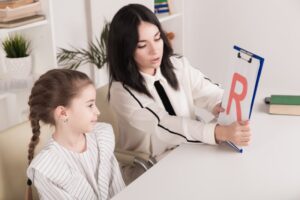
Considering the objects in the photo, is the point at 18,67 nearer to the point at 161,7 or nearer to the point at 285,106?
the point at 285,106

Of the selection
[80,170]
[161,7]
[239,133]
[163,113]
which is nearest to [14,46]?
[163,113]

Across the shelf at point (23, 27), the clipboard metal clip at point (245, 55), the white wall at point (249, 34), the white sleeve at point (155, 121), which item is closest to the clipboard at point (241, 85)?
the clipboard metal clip at point (245, 55)

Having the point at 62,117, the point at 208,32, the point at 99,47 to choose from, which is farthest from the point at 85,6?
the point at 62,117

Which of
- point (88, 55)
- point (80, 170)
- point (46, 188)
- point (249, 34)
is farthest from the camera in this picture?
point (249, 34)

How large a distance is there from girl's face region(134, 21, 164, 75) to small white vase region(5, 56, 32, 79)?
2.56 feet

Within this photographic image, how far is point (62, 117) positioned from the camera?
58.2 inches

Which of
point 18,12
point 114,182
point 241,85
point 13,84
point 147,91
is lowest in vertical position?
point 114,182

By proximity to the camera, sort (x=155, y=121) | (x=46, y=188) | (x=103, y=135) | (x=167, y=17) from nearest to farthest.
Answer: (x=46, y=188) → (x=103, y=135) → (x=155, y=121) → (x=167, y=17)

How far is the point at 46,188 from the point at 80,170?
142 mm

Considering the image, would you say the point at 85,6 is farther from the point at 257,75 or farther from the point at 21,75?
the point at 257,75

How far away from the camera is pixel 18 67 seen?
2.34 metres

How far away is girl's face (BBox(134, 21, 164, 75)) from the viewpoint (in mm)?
1760

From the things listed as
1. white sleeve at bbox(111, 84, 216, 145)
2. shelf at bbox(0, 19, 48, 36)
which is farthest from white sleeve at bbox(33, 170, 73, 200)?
shelf at bbox(0, 19, 48, 36)

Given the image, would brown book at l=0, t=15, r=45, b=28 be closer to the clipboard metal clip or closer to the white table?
the white table
